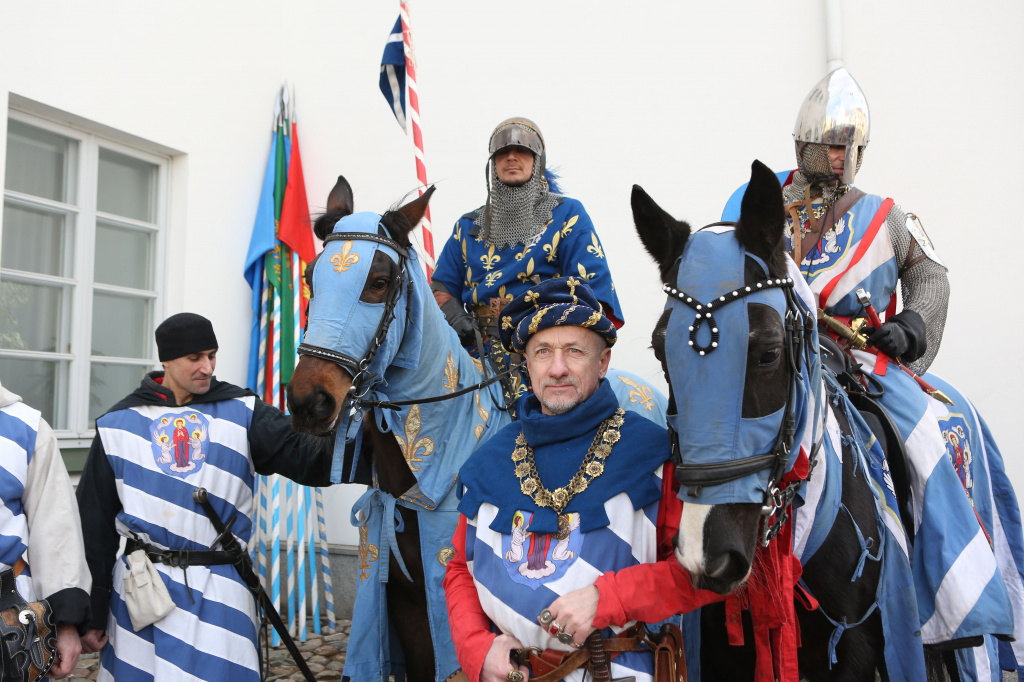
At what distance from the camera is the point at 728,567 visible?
64.4 inches

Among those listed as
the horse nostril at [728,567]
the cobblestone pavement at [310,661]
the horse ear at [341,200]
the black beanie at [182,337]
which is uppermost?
the horse ear at [341,200]

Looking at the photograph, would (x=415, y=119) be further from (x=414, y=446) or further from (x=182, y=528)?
(x=182, y=528)

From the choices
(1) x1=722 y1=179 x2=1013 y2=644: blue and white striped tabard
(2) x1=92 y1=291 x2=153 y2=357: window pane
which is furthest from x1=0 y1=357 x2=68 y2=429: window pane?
(1) x1=722 y1=179 x2=1013 y2=644: blue and white striped tabard

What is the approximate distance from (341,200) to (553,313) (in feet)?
→ 5.17

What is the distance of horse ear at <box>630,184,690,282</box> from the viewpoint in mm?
1981

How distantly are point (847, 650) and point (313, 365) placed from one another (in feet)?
6.05

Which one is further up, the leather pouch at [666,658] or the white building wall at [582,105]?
the white building wall at [582,105]

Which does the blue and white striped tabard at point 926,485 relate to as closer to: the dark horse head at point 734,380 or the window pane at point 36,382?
the dark horse head at point 734,380

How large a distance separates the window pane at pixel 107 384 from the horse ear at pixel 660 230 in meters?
4.58

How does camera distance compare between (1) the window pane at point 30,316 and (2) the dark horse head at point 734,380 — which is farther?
(1) the window pane at point 30,316

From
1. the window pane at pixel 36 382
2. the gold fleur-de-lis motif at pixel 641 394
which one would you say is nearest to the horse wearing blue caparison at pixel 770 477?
the gold fleur-de-lis motif at pixel 641 394

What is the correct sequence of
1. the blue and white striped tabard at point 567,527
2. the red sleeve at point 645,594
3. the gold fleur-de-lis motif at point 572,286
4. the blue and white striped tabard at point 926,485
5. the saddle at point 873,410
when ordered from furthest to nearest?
the saddle at point 873,410 < the blue and white striped tabard at point 926,485 < the gold fleur-de-lis motif at point 572,286 < the blue and white striped tabard at point 567,527 < the red sleeve at point 645,594

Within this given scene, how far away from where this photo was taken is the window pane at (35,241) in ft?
16.5

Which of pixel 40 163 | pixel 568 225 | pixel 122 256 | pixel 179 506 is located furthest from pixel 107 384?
pixel 568 225
